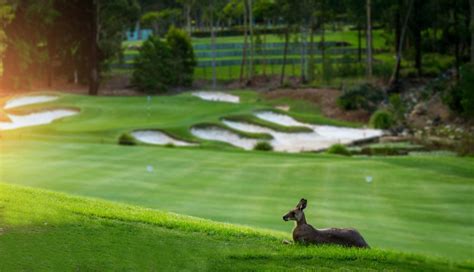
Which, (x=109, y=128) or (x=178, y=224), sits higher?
(x=178, y=224)

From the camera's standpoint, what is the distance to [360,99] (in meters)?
52.1

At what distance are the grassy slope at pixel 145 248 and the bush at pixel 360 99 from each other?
41.6 metres

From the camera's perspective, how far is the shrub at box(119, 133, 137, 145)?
33094 mm

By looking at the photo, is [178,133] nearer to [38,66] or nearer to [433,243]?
[433,243]

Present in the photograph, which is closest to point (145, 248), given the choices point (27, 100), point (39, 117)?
point (39, 117)

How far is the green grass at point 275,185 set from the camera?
14.8 meters

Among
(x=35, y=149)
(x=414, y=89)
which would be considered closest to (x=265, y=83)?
(x=414, y=89)

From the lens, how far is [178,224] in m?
11.0

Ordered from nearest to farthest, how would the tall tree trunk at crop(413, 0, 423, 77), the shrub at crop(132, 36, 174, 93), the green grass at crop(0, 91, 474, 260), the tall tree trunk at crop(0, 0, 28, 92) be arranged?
the green grass at crop(0, 91, 474, 260) → the tall tree trunk at crop(0, 0, 28, 92) → the shrub at crop(132, 36, 174, 93) → the tall tree trunk at crop(413, 0, 423, 77)

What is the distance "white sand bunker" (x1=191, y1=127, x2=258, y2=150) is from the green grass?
10.4 metres

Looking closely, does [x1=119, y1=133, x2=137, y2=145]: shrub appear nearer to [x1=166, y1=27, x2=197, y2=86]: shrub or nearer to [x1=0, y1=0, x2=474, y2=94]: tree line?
[x1=0, y1=0, x2=474, y2=94]: tree line

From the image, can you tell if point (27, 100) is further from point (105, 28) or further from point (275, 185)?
point (275, 185)

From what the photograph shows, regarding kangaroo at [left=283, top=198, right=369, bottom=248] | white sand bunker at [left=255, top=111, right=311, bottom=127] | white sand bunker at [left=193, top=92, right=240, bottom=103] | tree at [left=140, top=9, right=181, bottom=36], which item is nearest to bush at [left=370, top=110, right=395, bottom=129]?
white sand bunker at [left=255, top=111, right=311, bottom=127]

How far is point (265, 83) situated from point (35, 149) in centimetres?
4829
